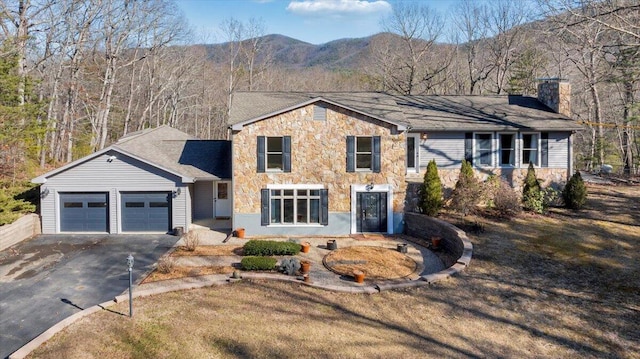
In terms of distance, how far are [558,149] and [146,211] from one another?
20.8 meters

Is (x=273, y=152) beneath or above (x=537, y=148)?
beneath

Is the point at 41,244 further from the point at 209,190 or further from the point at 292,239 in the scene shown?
the point at 292,239

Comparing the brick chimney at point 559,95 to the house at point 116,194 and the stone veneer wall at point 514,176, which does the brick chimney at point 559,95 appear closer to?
the stone veneer wall at point 514,176

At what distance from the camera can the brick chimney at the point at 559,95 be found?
74.0ft

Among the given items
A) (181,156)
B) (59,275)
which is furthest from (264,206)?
(59,275)

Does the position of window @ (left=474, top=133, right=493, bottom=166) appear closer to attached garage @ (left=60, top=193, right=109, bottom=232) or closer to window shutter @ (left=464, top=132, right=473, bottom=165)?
window shutter @ (left=464, top=132, right=473, bottom=165)

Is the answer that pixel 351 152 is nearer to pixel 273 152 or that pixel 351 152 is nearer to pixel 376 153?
pixel 376 153

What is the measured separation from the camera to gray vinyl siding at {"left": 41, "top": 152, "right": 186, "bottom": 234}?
61.0ft

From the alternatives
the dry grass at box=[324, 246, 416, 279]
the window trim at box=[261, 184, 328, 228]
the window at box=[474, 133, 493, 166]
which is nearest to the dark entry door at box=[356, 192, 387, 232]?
the window trim at box=[261, 184, 328, 228]

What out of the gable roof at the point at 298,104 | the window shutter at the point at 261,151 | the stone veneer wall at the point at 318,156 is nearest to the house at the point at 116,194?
the stone veneer wall at the point at 318,156

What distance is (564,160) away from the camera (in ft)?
71.1

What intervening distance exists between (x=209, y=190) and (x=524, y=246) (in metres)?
15.1

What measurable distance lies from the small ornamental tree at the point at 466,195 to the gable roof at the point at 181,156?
10.7 meters

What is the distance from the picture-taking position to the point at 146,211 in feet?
62.4
